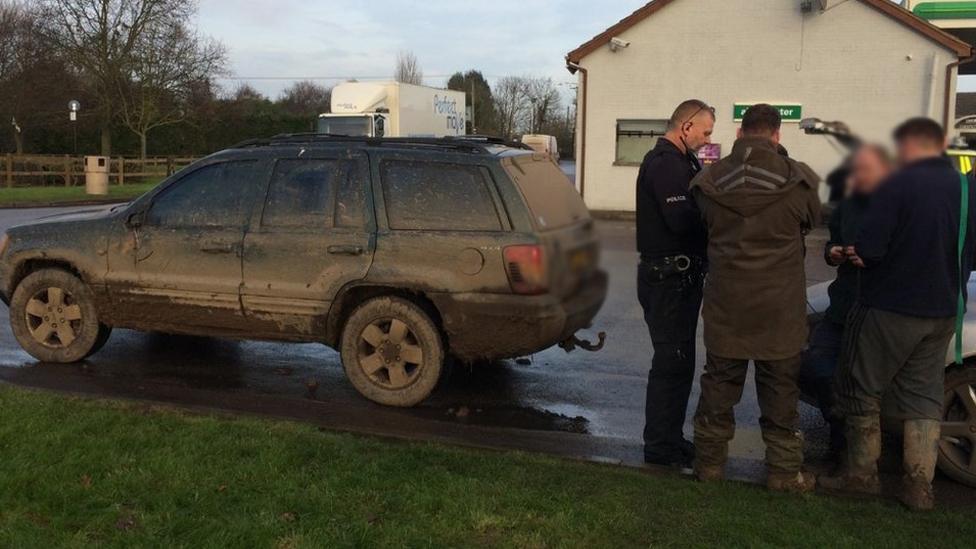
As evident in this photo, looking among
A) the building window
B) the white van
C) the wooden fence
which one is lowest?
the white van

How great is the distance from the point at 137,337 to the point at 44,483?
13.8 feet

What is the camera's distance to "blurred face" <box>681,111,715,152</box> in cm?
349

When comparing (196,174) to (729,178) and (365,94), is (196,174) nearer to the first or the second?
(729,178)

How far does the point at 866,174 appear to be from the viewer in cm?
77

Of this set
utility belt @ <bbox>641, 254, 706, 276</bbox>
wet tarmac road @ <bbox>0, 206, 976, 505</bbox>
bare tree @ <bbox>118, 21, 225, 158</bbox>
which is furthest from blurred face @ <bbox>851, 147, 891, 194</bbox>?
bare tree @ <bbox>118, 21, 225, 158</bbox>

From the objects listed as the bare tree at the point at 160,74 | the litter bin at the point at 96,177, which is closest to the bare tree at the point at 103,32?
the bare tree at the point at 160,74

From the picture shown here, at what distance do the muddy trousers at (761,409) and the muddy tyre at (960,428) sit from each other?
927 millimetres

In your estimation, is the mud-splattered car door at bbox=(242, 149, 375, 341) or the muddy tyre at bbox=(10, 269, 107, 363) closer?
the mud-splattered car door at bbox=(242, 149, 375, 341)

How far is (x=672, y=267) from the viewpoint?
282 centimetres

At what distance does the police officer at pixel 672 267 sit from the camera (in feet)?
9.37

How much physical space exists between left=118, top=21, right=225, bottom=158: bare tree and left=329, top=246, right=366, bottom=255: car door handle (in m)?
34.5

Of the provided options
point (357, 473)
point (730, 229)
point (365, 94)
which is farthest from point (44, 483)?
point (365, 94)

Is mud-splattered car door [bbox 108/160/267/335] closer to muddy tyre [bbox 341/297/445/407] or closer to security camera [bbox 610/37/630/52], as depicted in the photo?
muddy tyre [bbox 341/297/445/407]

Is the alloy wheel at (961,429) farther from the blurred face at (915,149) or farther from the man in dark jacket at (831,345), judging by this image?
the blurred face at (915,149)
